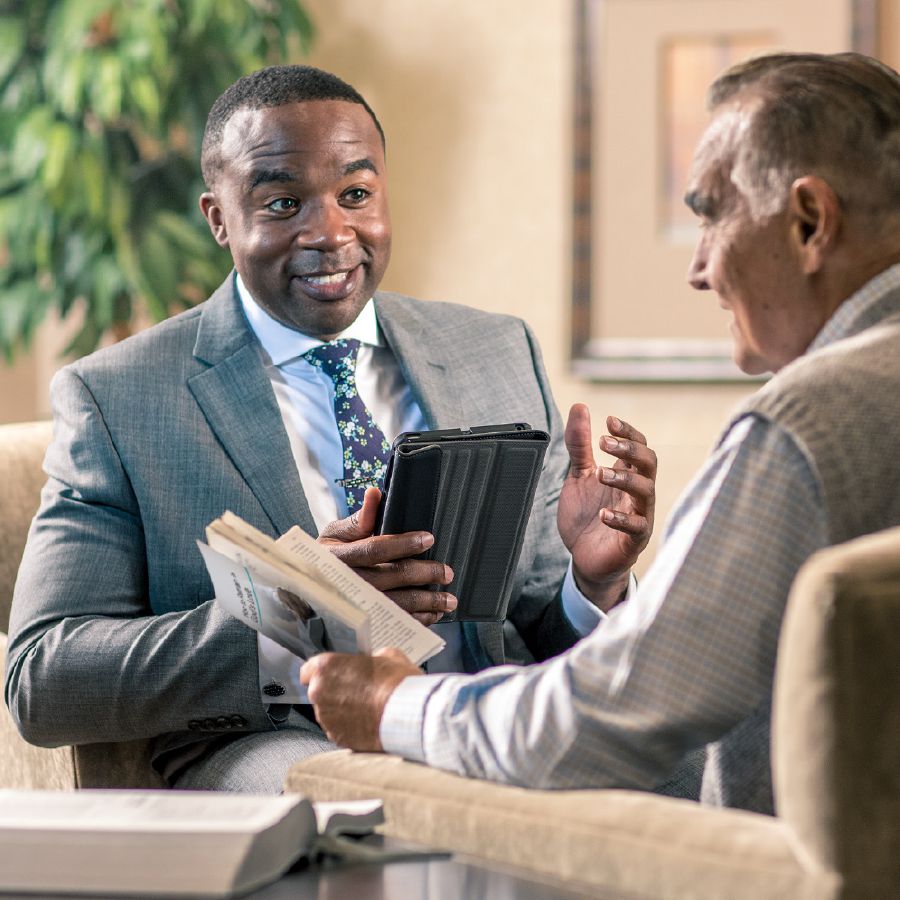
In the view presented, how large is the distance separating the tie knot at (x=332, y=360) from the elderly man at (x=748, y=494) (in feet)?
2.70

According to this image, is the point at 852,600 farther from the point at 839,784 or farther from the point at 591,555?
the point at 591,555

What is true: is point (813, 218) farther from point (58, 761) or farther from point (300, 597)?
point (58, 761)

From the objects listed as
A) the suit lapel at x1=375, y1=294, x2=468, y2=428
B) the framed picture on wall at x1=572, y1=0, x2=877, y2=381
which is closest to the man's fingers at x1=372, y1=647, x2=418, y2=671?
the suit lapel at x1=375, y1=294, x2=468, y2=428

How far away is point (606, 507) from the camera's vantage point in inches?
82.3

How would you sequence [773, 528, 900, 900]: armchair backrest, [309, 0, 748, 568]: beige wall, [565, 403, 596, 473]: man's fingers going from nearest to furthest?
[773, 528, 900, 900]: armchair backrest < [565, 403, 596, 473]: man's fingers < [309, 0, 748, 568]: beige wall

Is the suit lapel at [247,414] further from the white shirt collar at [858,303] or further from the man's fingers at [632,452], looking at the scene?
the white shirt collar at [858,303]

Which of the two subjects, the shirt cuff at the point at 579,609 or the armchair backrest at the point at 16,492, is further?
the armchair backrest at the point at 16,492

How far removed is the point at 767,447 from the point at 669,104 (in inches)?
118

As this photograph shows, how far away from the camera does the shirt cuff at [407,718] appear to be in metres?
1.40

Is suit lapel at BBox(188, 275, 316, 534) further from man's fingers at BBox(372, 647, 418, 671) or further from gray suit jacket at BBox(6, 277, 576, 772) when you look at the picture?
man's fingers at BBox(372, 647, 418, 671)

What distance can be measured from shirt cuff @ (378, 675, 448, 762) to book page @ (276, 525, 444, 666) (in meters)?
0.17

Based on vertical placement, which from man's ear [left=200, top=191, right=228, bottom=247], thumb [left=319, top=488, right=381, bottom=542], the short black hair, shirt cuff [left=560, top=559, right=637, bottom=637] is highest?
the short black hair

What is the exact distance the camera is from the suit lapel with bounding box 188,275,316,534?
2092 millimetres

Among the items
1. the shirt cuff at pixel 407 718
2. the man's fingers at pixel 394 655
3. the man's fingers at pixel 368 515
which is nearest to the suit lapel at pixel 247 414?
the man's fingers at pixel 368 515
